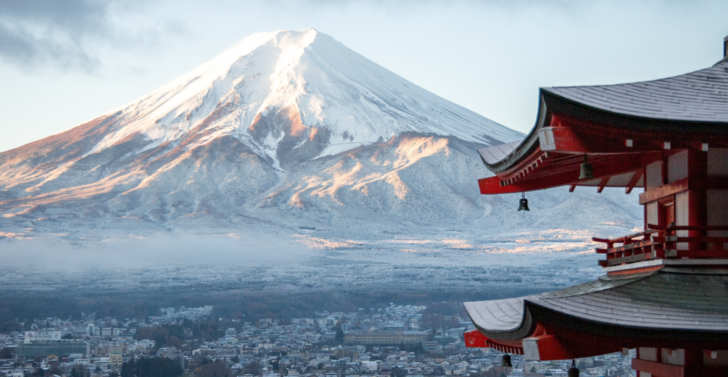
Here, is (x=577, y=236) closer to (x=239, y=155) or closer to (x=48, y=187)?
(x=239, y=155)

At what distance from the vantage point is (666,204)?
735cm

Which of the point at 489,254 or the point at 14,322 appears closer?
the point at 14,322

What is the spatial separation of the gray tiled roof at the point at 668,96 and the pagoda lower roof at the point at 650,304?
1124 millimetres

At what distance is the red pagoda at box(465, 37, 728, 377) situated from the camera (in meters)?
6.00

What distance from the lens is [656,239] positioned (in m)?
6.68

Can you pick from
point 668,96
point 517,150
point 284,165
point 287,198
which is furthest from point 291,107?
point 668,96

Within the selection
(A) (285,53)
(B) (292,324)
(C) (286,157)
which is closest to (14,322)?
(B) (292,324)

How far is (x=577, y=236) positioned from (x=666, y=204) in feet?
246

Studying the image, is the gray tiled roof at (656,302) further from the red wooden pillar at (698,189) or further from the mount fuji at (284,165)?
the mount fuji at (284,165)

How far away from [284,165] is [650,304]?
95.2 metres

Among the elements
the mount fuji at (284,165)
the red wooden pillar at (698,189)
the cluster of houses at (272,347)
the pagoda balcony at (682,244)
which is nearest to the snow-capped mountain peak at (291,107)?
the mount fuji at (284,165)

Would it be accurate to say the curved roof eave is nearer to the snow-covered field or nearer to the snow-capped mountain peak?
the snow-covered field

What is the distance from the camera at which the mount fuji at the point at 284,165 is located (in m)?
85.4

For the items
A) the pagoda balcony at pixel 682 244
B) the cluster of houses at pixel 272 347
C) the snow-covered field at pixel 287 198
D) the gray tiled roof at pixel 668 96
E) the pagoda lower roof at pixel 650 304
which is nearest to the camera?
the pagoda lower roof at pixel 650 304
